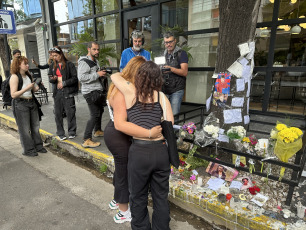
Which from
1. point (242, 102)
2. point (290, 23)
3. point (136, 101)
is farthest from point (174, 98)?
point (290, 23)

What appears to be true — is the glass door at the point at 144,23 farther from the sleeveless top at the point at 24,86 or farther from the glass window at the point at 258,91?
the sleeveless top at the point at 24,86

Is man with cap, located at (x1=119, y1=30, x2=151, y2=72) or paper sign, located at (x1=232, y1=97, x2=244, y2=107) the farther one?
man with cap, located at (x1=119, y1=30, x2=151, y2=72)

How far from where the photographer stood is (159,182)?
2.06 metres

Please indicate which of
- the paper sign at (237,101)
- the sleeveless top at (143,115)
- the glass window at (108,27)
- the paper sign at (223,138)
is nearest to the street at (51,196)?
the paper sign at (223,138)

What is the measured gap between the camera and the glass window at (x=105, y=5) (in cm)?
745

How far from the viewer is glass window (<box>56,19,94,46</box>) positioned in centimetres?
845

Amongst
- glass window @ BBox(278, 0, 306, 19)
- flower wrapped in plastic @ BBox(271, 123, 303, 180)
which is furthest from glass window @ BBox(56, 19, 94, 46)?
flower wrapped in plastic @ BBox(271, 123, 303, 180)

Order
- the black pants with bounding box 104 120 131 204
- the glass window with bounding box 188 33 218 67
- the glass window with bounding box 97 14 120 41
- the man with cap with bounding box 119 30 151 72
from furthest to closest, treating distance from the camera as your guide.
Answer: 1. the glass window with bounding box 97 14 120 41
2. the glass window with bounding box 188 33 218 67
3. the man with cap with bounding box 119 30 151 72
4. the black pants with bounding box 104 120 131 204

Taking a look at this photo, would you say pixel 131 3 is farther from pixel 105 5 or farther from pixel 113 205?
pixel 113 205

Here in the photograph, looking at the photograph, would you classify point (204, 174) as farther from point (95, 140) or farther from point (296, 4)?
point (296, 4)

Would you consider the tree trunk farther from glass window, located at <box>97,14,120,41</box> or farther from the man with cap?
glass window, located at <box>97,14,120,41</box>

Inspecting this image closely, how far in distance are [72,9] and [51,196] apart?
27.3 ft

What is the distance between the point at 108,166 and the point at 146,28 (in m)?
4.49

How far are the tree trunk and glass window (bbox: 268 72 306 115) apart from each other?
237 centimetres
